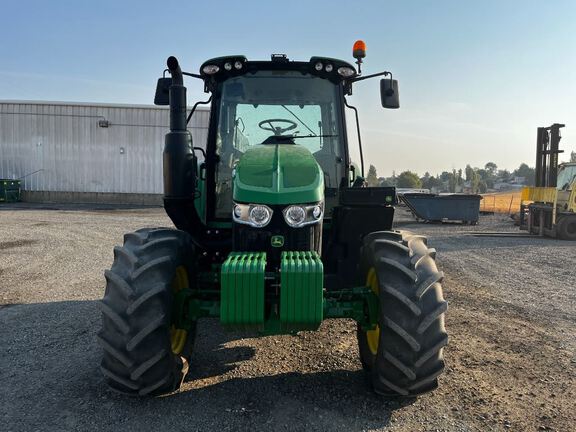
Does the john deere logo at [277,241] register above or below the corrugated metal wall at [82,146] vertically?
below

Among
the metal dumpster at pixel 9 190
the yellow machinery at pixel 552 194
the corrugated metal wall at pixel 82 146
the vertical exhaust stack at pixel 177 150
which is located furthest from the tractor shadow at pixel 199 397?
the metal dumpster at pixel 9 190

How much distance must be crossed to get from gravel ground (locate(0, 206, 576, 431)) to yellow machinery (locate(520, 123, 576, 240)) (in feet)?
28.3

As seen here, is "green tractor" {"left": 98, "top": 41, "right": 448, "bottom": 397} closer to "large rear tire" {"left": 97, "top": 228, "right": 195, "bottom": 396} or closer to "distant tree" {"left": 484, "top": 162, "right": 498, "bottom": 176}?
"large rear tire" {"left": 97, "top": 228, "right": 195, "bottom": 396}

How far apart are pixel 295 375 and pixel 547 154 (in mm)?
15318

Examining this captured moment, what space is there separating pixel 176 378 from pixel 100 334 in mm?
653

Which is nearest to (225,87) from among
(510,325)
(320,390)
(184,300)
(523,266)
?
(184,300)

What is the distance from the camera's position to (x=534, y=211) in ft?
51.7

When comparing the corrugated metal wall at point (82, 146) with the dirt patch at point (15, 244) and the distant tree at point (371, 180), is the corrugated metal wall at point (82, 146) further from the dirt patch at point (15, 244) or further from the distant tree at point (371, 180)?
the distant tree at point (371, 180)

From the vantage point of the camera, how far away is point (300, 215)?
137 inches

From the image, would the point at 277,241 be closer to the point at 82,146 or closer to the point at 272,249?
the point at 272,249

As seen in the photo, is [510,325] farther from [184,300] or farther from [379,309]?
[184,300]

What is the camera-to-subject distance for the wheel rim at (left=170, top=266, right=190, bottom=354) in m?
3.53

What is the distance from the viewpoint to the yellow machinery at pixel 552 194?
48.3 feet

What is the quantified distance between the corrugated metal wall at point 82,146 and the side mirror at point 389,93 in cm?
2088
